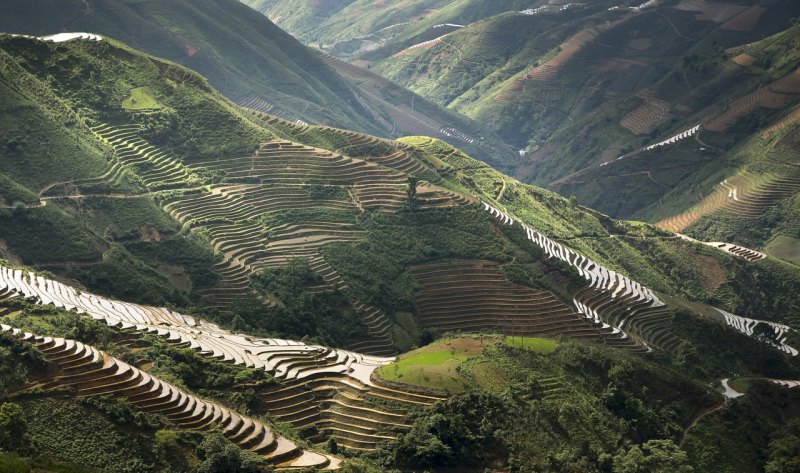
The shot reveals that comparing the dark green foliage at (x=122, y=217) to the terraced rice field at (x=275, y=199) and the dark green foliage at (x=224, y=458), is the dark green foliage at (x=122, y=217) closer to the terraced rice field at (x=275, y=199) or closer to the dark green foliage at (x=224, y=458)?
the terraced rice field at (x=275, y=199)

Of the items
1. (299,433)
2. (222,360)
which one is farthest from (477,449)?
(222,360)

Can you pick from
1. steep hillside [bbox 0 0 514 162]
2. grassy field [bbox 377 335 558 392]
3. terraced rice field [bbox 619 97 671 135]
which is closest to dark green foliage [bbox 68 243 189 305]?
grassy field [bbox 377 335 558 392]

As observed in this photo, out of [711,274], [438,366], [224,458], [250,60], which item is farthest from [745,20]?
[224,458]

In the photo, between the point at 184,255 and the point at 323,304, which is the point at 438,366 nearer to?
the point at 323,304

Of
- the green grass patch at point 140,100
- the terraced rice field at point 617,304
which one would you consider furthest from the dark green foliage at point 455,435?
the green grass patch at point 140,100

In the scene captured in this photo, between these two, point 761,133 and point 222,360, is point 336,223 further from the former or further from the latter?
point 761,133
